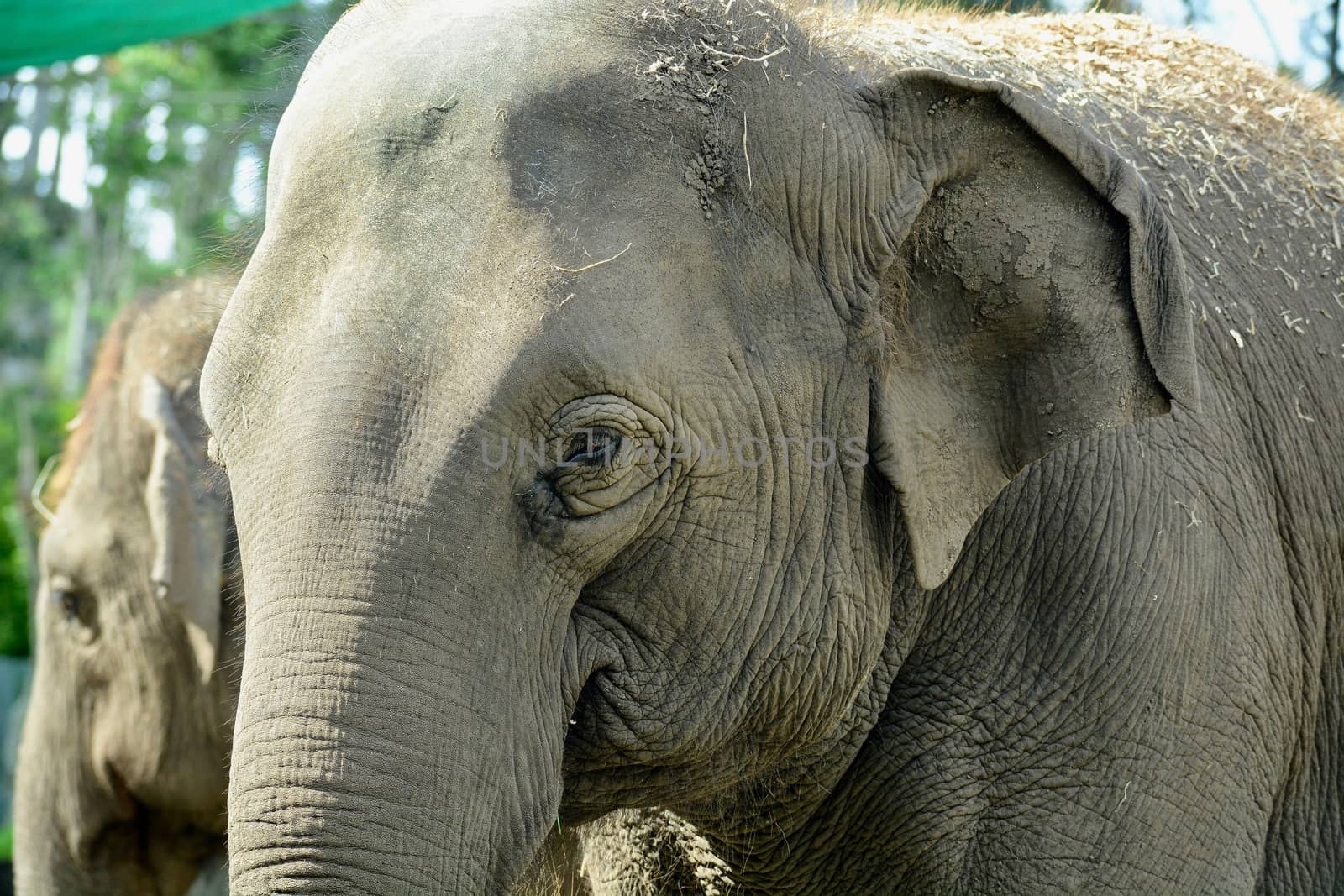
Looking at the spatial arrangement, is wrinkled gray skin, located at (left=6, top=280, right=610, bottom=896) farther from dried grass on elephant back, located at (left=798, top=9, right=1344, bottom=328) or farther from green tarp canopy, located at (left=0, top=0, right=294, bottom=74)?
dried grass on elephant back, located at (left=798, top=9, right=1344, bottom=328)

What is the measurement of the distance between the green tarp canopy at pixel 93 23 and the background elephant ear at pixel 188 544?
2227 millimetres

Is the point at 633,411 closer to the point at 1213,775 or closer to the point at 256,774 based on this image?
the point at 256,774

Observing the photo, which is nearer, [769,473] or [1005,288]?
[769,473]

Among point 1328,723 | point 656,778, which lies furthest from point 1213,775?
point 656,778

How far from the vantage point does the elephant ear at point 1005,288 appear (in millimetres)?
2334

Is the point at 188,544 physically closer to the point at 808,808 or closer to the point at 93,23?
the point at 93,23

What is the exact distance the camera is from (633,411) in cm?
204

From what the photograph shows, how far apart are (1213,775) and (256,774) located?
1.60 m

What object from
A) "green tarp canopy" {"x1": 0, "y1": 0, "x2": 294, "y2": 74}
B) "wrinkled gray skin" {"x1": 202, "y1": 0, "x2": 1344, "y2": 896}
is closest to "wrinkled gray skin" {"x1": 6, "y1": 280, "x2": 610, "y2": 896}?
"green tarp canopy" {"x1": 0, "y1": 0, "x2": 294, "y2": 74}

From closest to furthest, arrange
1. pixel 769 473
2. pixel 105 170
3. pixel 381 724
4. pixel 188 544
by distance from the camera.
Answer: pixel 381 724 < pixel 769 473 < pixel 188 544 < pixel 105 170

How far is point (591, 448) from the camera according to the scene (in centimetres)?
202

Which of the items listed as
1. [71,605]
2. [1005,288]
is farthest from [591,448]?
[71,605]

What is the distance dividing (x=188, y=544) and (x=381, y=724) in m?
3.88

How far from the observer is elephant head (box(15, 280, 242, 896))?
5.48 metres
